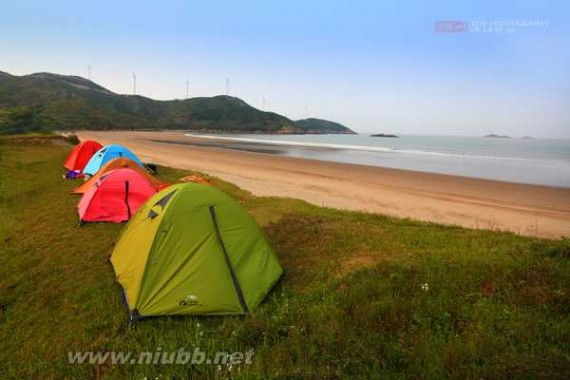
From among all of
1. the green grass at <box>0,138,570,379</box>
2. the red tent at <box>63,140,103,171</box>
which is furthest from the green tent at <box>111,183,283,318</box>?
the red tent at <box>63,140,103,171</box>

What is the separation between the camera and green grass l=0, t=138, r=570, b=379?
12.4ft

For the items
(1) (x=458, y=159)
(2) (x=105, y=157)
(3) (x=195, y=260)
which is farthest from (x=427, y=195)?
(1) (x=458, y=159)

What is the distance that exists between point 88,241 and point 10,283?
2.14m

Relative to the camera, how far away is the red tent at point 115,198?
10289 millimetres

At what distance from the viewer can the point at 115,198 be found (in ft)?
34.4

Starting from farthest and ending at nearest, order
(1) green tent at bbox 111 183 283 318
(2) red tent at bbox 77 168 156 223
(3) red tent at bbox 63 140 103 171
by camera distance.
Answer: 1. (3) red tent at bbox 63 140 103 171
2. (2) red tent at bbox 77 168 156 223
3. (1) green tent at bbox 111 183 283 318

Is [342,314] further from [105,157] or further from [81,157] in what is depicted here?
[81,157]

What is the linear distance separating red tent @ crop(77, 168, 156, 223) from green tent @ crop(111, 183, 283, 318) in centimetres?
402

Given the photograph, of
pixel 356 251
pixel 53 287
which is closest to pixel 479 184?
pixel 356 251

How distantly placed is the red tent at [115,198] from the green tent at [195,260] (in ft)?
13.2

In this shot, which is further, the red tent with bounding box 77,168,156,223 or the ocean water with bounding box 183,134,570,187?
the ocean water with bounding box 183,134,570,187

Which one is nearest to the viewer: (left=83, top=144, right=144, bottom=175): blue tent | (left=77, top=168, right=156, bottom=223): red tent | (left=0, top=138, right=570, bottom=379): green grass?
(left=0, top=138, right=570, bottom=379): green grass

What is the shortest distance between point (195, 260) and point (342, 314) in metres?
2.58

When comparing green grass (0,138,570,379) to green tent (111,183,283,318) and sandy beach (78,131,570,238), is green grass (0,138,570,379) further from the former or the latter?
sandy beach (78,131,570,238)
